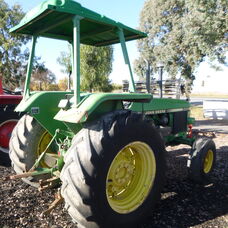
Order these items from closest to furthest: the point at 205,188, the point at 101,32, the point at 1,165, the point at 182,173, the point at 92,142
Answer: the point at 92,142
the point at 101,32
the point at 205,188
the point at 182,173
the point at 1,165

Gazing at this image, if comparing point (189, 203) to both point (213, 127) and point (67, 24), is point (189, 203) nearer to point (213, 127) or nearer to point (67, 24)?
point (67, 24)

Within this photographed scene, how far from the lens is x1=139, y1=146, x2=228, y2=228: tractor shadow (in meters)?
2.51

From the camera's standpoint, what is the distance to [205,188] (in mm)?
3375

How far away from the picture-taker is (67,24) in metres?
2.72

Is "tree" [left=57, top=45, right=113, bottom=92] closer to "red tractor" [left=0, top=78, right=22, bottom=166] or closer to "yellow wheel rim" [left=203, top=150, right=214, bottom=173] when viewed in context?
"red tractor" [left=0, top=78, right=22, bottom=166]

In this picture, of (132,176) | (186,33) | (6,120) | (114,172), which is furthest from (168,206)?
(186,33)

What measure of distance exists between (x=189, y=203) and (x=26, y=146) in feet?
7.30

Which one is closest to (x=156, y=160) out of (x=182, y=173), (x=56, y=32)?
(x=182, y=173)

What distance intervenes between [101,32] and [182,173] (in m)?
2.72

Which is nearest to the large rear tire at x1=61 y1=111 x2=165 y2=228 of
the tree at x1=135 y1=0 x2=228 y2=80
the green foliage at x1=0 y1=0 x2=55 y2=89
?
the tree at x1=135 y1=0 x2=228 y2=80

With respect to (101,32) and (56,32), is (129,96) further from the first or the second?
(56,32)

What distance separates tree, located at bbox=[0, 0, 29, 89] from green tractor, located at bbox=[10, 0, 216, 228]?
1258cm

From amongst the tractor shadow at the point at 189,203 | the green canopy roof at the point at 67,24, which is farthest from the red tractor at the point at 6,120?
the tractor shadow at the point at 189,203

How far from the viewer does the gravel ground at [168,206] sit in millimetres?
2486
